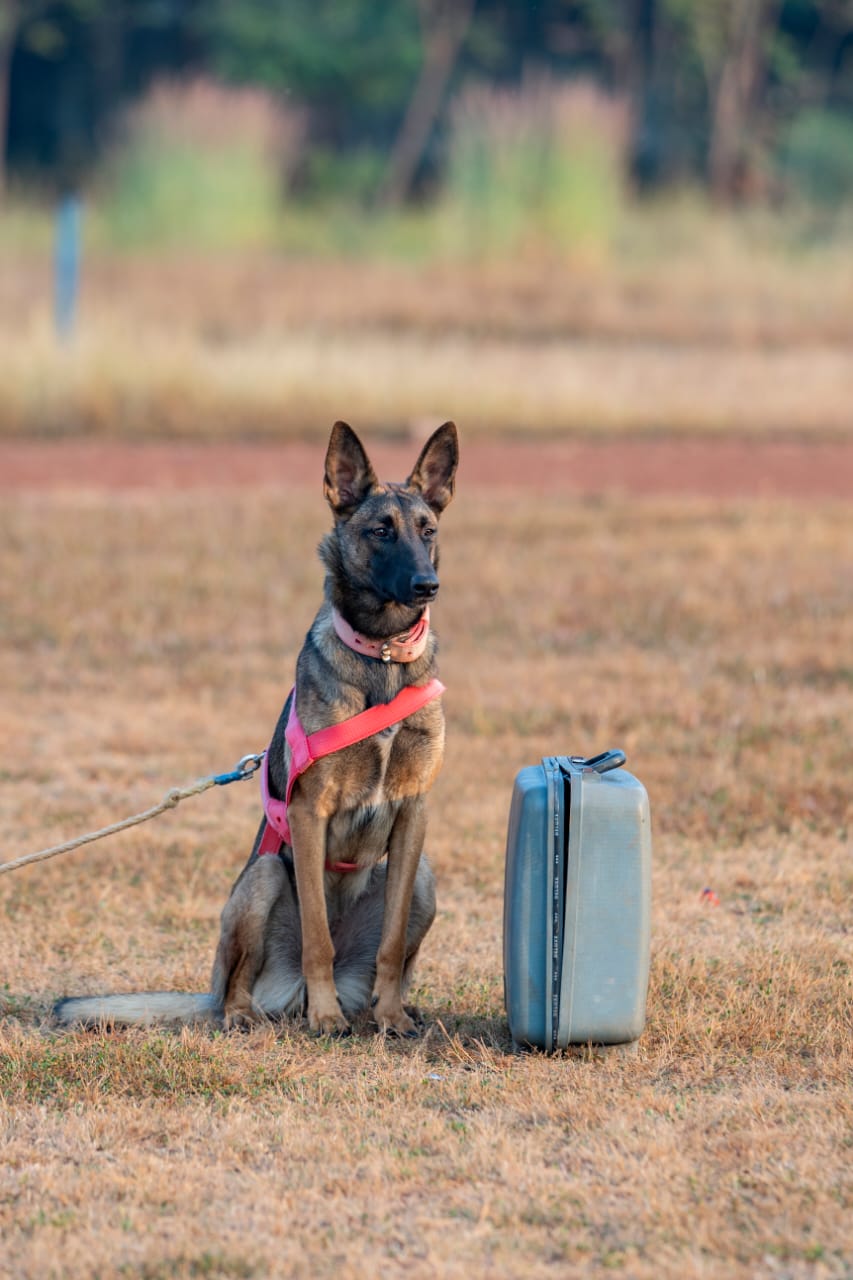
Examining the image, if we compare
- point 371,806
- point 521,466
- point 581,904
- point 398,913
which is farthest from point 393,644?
point 521,466

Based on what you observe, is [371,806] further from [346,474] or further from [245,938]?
[346,474]

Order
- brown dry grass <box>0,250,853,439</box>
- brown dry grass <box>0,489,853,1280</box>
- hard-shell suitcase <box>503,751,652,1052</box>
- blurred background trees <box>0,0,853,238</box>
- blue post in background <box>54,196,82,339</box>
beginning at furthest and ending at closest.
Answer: blurred background trees <box>0,0,853,238</box> → blue post in background <box>54,196,82,339</box> → brown dry grass <box>0,250,853,439</box> → hard-shell suitcase <box>503,751,652,1052</box> → brown dry grass <box>0,489,853,1280</box>

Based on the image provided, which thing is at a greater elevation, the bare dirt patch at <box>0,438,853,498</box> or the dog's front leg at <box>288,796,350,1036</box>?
the bare dirt patch at <box>0,438,853,498</box>

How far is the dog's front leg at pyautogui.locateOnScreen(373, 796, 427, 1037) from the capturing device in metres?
4.73

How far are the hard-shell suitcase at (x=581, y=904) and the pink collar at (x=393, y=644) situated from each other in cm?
47

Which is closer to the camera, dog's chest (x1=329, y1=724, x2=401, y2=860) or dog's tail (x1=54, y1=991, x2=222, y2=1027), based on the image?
dog's chest (x1=329, y1=724, x2=401, y2=860)

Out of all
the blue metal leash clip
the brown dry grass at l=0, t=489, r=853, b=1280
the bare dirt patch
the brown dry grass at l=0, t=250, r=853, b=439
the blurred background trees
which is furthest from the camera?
the blurred background trees

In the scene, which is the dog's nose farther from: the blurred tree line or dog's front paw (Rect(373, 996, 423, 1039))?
the blurred tree line

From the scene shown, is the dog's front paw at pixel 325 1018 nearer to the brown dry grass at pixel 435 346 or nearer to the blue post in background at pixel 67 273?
the brown dry grass at pixel 435 346

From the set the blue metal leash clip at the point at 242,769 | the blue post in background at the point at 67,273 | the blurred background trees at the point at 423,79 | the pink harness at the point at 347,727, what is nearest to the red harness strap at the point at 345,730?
the pink harness at the point at 347,727

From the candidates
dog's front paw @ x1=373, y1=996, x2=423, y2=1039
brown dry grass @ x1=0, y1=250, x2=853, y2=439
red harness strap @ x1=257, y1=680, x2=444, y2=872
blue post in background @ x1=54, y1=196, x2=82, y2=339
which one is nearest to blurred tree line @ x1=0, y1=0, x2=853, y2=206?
brown dry grass @ x1=0, y1=250, x2=853, y2=439

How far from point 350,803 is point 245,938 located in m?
0.46

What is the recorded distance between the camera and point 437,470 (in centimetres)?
500

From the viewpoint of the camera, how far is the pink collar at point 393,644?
4750mm
